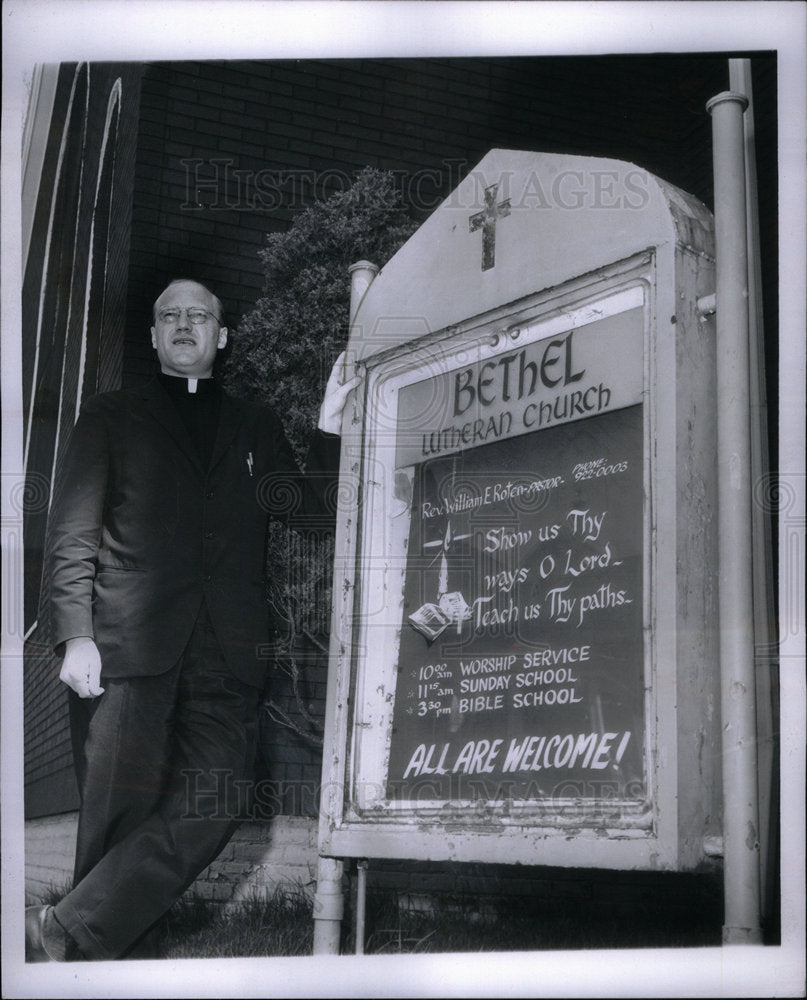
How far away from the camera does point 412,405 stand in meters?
3.03

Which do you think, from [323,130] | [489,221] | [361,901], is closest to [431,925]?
[361,901]

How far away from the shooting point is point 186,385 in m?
3.05

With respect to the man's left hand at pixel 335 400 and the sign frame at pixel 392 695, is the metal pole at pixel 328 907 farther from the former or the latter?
the man's left hand at pixel 335 400

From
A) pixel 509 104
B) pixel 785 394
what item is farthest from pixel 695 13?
pixel 785 394

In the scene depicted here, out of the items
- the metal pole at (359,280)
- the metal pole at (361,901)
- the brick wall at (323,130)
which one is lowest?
the metal pole at (361,901)

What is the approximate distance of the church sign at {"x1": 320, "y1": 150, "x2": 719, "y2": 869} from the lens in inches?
96.4

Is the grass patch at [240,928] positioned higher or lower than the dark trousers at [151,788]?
lower

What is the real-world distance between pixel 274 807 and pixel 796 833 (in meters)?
1.19

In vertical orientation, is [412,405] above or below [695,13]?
below

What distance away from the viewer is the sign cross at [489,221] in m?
2.89

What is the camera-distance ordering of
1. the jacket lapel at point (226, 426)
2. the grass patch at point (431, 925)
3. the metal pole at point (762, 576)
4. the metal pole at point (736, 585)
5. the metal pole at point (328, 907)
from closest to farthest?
the metal pole at point (736, 585), the metal pole at point (762, 576), the grass patch at point (431, 925), the metal pole at point (328, 907), the jacket lapel at point (226, 426)

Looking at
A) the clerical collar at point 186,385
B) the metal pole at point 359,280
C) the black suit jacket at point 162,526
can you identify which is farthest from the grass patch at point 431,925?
the metal pole at point 359,280

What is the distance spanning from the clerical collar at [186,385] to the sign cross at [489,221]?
2.49 ft

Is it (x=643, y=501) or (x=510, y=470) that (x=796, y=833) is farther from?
(x=510, y=470)
